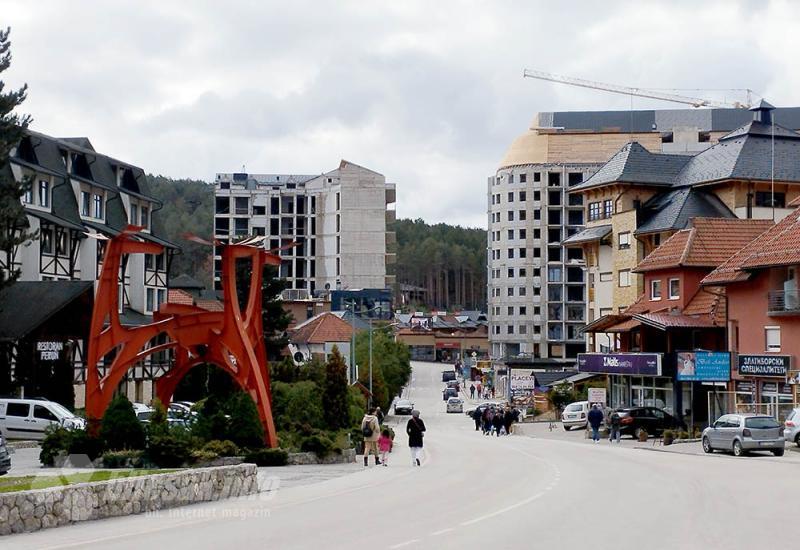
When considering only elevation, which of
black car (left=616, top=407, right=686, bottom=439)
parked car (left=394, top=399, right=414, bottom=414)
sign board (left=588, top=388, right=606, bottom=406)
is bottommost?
parked car (left=394, top=399, right=414, bottom=414)

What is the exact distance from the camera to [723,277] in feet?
168

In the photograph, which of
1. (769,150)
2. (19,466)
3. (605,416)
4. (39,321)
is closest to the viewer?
(19,466)

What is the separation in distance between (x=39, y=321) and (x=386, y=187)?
9989 centimetres

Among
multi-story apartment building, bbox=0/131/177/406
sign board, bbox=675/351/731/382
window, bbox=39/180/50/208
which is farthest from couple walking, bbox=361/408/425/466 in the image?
window, bbox=39/180/50/208

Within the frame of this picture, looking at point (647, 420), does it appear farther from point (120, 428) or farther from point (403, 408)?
point (403, 408)

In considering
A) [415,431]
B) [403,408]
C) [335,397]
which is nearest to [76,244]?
[335,397]

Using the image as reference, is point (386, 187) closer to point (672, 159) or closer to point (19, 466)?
point (672, 159)

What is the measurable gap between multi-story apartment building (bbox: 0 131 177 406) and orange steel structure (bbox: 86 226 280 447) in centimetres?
1631

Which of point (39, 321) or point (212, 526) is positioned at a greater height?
point (39, 321)

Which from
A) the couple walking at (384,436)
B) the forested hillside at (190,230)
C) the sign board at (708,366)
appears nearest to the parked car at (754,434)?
the couple walking at (384,436)

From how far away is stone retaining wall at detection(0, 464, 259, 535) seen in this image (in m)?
16.9

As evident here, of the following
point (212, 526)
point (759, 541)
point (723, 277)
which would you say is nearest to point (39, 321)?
point (723, 277)

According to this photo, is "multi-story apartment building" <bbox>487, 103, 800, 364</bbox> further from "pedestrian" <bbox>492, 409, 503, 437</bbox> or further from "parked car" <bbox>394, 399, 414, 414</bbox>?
"pedestrian" <bbox>492, 409, 503, 437</bbox>

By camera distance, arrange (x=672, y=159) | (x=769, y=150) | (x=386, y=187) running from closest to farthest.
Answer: (x=769, y=150)
(x=672, y=159)
(x=386, y=187)
